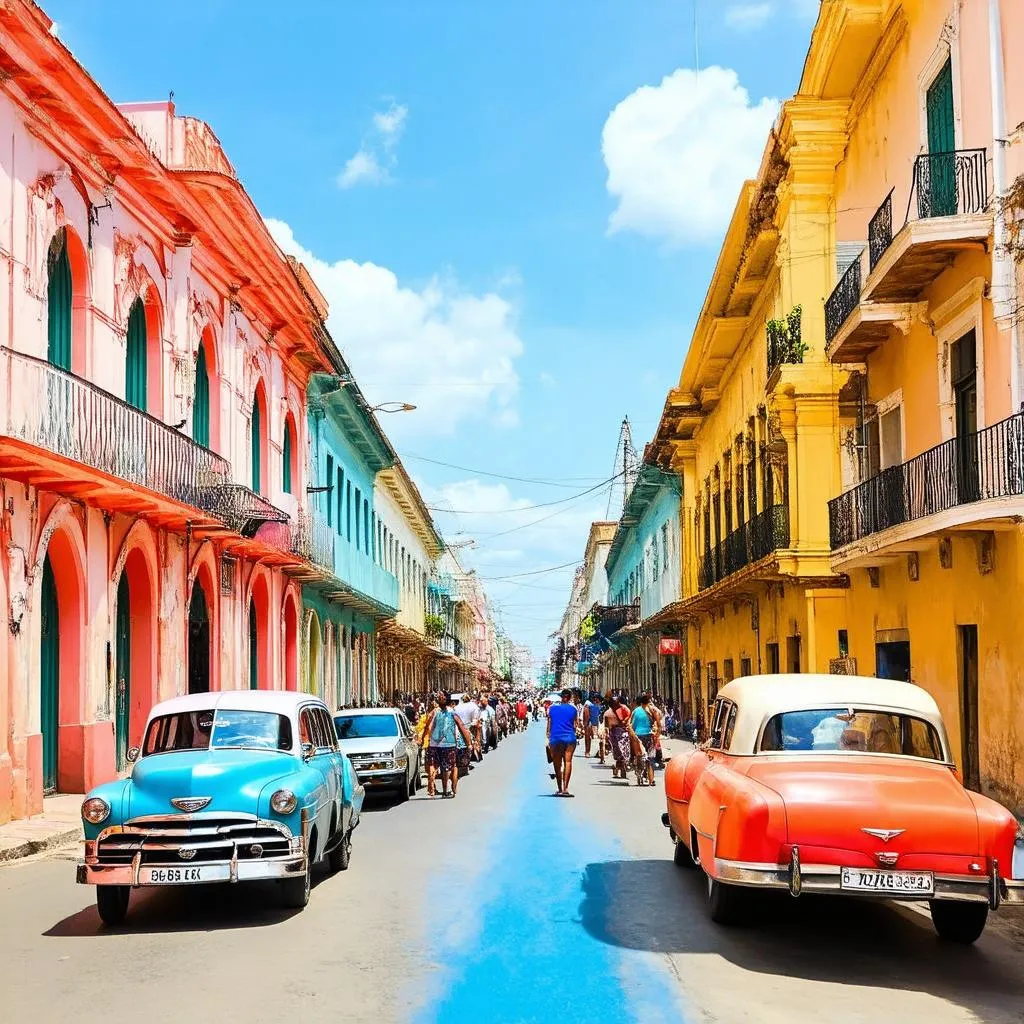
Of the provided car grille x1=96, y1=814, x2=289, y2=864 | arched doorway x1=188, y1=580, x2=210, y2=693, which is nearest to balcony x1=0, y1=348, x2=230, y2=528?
arched doorway x1=188, y1=580, x2=210, y2=693

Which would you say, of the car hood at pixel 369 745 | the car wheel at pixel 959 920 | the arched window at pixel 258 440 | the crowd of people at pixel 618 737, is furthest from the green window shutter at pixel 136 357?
the car wheel at pixel 959 920

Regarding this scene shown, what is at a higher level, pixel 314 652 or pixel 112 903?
pixel 314 652

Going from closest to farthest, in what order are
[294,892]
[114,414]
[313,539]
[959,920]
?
[959,920], [294,892], [114,414], [313,539]

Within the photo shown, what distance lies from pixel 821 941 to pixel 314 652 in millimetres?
25172

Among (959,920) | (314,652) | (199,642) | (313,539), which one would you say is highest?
(313,539)

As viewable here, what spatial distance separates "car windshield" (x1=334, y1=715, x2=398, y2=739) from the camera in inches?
768

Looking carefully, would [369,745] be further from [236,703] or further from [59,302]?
[236,703]

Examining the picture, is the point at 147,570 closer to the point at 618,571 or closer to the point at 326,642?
the point at 326,642

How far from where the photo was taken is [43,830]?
13531 mm

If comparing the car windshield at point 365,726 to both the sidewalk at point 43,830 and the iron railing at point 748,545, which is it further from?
the iron railing at point 748,545

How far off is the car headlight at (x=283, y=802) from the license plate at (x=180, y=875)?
0.53 m

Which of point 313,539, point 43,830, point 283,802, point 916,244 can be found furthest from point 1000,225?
point 313,539

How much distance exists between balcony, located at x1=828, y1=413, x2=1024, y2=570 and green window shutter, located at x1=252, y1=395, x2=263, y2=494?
1169 cm

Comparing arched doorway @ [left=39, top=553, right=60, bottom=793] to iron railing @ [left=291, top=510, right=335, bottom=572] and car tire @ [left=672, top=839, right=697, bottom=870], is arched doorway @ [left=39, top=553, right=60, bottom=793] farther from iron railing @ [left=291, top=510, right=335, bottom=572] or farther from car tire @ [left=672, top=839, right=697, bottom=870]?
iron railing @ [left=291, top=510, right=335, bottom=572]
